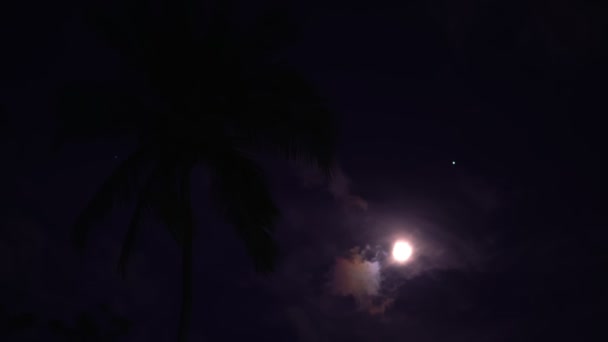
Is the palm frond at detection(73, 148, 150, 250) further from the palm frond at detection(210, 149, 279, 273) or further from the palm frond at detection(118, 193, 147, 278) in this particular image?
the palm frond at detection(210, 149, 279, 273)

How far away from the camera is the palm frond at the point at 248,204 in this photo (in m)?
7.49

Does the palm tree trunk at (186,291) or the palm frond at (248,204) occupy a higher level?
the palm frond at (248,204)

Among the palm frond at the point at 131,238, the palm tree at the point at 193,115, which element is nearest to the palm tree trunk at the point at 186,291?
the palm tree at the point at 193,115

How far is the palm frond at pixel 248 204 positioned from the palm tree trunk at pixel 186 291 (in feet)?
3.06

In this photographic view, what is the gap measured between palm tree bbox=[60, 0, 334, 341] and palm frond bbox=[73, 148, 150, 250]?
18 millimetres

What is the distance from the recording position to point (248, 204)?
7.51 m

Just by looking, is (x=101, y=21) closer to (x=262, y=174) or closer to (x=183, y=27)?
(x=183, y=27)

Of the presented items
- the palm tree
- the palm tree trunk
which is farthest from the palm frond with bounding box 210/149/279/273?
the palm tree trunk

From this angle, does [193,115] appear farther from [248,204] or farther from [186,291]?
[186,291]

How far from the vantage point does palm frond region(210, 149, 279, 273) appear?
7.49 metres

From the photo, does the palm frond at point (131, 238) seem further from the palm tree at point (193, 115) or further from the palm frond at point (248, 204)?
the palm frond at point (248, 204)

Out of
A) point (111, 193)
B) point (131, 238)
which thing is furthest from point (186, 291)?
point (111, 193)

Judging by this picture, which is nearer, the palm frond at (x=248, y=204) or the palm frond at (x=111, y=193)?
the palm frond at (x=111, y=193)

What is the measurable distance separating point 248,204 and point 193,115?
193 centimetres
